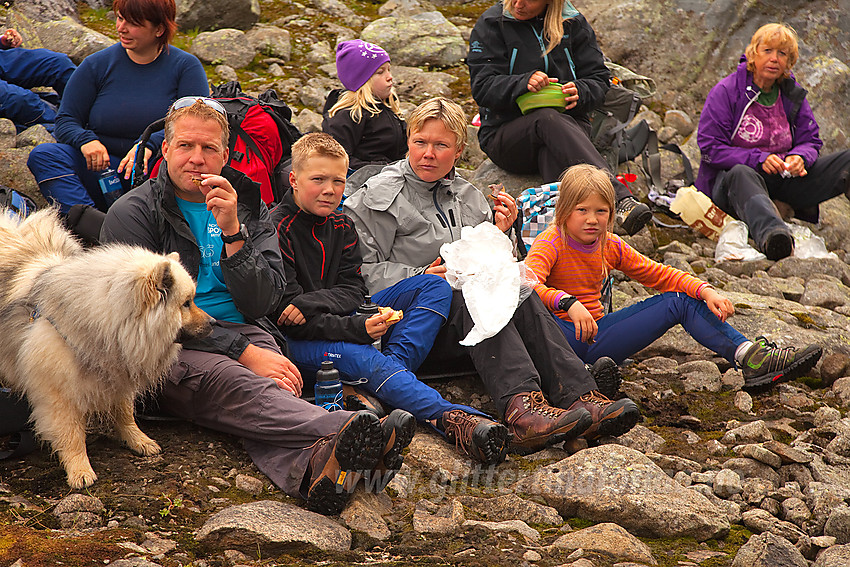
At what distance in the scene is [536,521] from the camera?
3955 millimetres

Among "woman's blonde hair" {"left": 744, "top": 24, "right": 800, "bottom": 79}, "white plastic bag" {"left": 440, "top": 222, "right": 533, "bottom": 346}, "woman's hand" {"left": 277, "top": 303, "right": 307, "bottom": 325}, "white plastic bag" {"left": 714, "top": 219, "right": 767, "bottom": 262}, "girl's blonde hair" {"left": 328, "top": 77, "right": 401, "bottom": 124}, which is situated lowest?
"white plastic bag" {"left": 714, "top": 219, "right": 767, "bottom": 262}

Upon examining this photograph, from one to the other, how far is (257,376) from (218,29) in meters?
9.13

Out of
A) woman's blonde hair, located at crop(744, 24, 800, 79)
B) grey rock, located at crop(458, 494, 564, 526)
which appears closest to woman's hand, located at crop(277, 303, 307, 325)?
grey rock, located at crop(458, 494, 564, 526)

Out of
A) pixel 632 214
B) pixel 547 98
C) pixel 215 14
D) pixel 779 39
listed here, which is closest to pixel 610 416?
pixel 632 214

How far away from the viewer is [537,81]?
704cm

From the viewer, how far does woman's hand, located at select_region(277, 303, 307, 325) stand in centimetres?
481

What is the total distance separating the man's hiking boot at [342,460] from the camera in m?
3.59

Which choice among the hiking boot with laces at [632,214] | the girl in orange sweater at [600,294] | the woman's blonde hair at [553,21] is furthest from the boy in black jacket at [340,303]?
the woman's blonde hair at [553,21]

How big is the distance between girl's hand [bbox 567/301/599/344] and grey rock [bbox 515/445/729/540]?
38.5 inches

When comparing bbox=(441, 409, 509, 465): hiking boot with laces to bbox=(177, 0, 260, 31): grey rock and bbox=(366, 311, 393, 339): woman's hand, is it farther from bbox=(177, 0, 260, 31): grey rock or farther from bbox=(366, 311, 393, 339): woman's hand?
bbox=(177, 0, 260, 31): grey rock

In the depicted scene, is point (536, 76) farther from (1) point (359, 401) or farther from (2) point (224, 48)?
(2) point (224, 48)

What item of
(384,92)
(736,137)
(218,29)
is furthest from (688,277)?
(218,29)

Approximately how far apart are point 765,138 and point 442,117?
480 centimetres

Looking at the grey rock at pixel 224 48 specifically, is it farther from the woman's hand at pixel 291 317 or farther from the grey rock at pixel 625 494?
the grey rock at pixel 625 494
